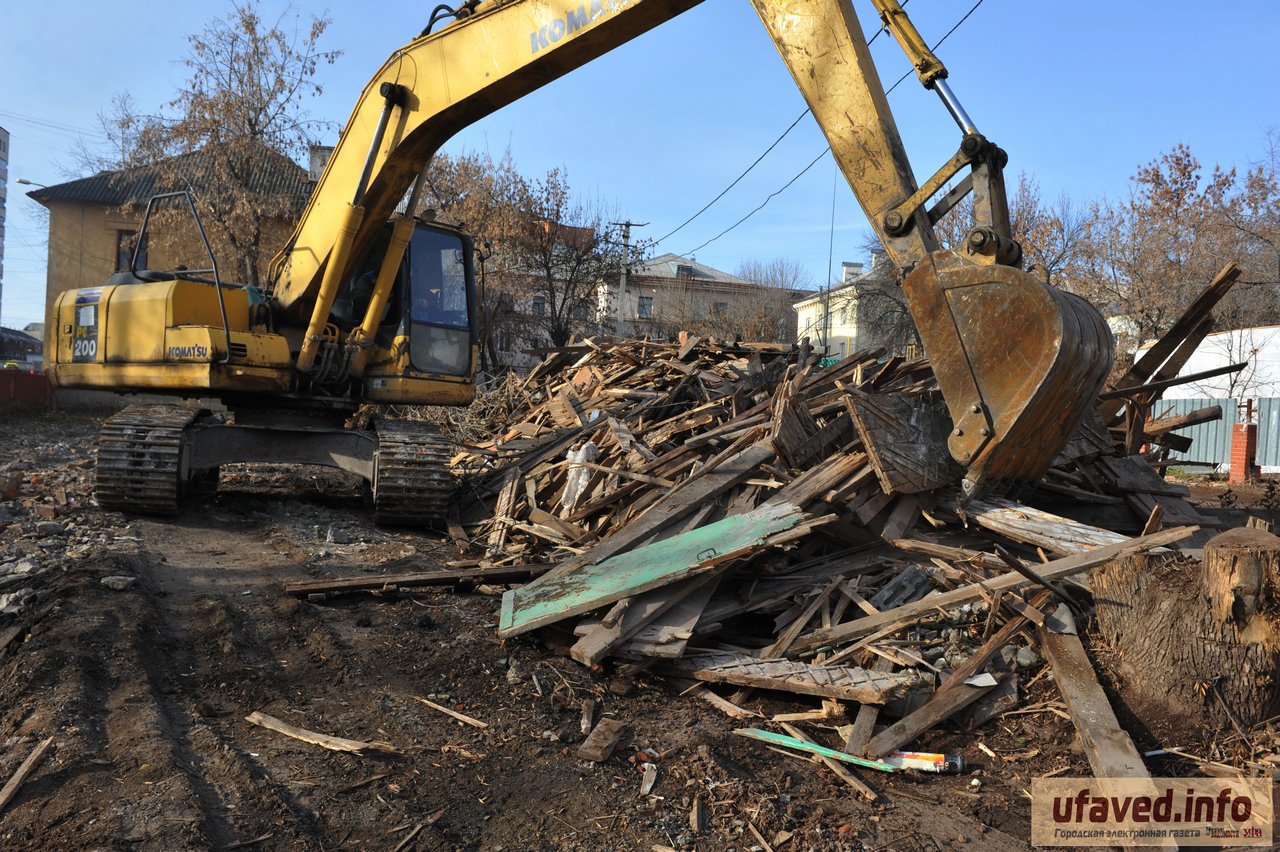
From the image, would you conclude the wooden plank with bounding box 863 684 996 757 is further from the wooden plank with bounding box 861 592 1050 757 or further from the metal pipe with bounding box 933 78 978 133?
the metal pipe with bounding box 933 78 978 133

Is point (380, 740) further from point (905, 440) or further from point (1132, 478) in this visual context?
point (1132, 478)

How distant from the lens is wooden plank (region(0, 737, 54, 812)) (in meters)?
3.21

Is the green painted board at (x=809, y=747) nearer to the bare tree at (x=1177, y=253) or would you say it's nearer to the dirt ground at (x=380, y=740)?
the dirt ground at (x=380, y=740)

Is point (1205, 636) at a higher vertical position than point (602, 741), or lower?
higher

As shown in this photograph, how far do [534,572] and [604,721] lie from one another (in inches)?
90.3

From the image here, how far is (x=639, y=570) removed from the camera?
17.4 feet

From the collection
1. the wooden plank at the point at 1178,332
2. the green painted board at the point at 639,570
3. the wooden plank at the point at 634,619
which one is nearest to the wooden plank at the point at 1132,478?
the wooden plank at the point at 1178,332

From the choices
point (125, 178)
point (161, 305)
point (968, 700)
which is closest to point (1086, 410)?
point (968, 700)

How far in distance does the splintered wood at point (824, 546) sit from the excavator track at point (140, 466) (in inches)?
101

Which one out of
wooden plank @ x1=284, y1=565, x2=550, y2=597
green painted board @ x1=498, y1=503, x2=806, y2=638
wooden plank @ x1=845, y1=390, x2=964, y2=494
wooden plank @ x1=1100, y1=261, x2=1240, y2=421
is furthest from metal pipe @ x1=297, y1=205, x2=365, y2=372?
wooden plank @ x1=1100, y1=261, x2=1240, y2=421

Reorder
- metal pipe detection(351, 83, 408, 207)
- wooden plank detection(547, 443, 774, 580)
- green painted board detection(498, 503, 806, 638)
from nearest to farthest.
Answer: green painted board detection(498, 503, 806, 638) < wooden plank detection(547, 443, 774, 580) < metal pipe detection(351, 83, 408, 207)

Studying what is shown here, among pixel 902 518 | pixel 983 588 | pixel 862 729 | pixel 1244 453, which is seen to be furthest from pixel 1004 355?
pixel 1244 453

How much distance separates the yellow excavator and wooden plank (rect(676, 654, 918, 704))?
140 cm

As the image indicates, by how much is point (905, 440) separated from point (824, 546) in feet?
2.88
